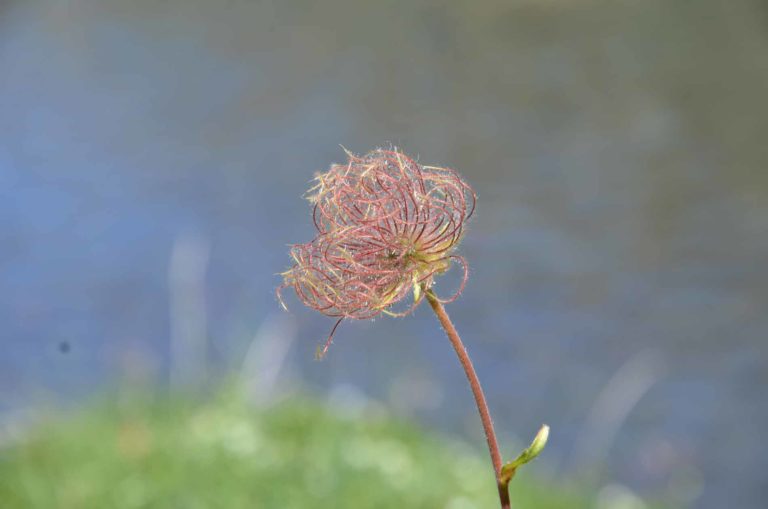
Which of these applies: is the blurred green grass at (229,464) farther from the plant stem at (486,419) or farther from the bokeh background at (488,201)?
the plant stem at (486,419)

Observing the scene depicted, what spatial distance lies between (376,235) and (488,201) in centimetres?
264

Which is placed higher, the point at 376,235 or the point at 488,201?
the point at 488,201

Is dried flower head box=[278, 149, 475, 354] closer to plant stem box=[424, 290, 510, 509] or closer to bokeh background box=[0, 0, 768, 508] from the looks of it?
plant stem box=[424, 290, 510, 509]

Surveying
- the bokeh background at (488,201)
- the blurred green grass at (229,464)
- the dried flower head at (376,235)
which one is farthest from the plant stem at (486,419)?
the bokeh background at (488,201)

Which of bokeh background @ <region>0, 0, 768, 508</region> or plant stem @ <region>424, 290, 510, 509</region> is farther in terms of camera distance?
bokeh background @ <region>0, 0, 768, 508</region>

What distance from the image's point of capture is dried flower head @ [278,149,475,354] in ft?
1.14

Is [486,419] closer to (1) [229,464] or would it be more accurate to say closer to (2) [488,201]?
(1) [229,464]

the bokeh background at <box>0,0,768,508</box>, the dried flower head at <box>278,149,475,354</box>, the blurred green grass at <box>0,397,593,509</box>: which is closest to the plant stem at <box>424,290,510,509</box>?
the dried flower head at <box>278,149,475,354</box>

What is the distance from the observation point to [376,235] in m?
0.36

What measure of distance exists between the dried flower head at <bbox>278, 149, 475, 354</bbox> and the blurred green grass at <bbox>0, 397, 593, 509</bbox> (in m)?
1.21

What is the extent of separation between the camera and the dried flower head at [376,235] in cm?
35

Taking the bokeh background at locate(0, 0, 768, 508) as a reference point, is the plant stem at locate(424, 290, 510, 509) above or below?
below

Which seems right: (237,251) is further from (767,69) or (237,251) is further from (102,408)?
(767,69)

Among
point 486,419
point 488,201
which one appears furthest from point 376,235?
point 488,201
